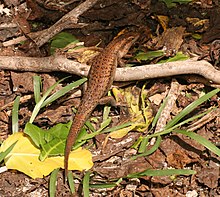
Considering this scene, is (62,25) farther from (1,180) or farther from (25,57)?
(1,180)

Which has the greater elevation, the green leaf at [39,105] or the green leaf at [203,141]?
the green leaf at [39,105]

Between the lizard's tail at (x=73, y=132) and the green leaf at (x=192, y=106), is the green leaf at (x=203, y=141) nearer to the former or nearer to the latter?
the green leaf at (x=192, y=106)

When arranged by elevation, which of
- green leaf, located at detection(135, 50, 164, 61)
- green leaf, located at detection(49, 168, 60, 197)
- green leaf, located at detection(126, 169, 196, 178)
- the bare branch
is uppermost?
the bare branch

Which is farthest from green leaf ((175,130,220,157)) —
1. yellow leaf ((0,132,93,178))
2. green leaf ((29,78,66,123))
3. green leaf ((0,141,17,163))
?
green leaf ((0,141,17,163))

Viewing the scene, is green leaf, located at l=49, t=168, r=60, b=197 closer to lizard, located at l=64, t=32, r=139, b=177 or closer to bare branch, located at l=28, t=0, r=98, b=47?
lizard, located at l=64, t=32, r=139, b=177

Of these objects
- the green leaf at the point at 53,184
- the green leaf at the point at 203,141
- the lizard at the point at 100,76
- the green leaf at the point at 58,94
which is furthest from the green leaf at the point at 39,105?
the green leaf at the point at 203,141

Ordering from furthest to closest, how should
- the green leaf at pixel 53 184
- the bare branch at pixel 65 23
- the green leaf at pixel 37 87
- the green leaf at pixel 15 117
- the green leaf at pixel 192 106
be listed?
1. the bare branch at pixel 65 23
2. the green leaf at pixel 37 87
3. the green leaf at pixel 15 117
4. the green leaf at pixel 192 106
5. the green leaf at pixel 53 184

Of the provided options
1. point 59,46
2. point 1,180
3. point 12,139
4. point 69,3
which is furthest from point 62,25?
point 1,180
